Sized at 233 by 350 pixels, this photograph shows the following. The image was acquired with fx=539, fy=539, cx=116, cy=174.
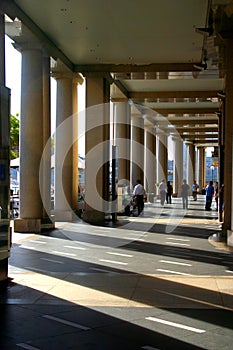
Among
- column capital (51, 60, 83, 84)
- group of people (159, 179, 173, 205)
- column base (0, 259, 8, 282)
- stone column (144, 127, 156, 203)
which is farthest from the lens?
stone column (144, 127, 156, 203)

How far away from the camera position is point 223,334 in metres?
6.01

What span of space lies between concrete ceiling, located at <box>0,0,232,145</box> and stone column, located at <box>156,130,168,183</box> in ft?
86.6

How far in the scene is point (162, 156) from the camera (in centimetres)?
5388

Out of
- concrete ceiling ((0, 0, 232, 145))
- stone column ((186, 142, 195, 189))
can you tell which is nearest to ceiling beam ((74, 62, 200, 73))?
concrete ceiling ((0, 0, 232, 145))

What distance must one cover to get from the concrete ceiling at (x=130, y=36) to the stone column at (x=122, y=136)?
4639 mm

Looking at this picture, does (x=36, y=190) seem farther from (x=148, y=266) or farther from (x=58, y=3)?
(x=148, y=266)

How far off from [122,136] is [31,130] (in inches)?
589

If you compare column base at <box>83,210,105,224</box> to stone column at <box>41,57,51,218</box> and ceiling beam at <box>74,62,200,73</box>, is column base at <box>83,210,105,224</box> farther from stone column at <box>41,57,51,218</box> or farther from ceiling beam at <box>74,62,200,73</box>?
ceiling beam at <box>74,62,200,73</box>

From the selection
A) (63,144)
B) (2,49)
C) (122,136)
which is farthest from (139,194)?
(2,49)

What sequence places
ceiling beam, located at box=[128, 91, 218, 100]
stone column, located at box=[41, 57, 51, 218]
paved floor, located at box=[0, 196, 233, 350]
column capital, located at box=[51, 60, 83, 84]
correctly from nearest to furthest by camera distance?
1. paved floor, located at box=[0, 196, 233, 350]
2. stone column, located at box=[41, 57, 51, 218]
3. column capital, located at box=[51, 60, 83, 84]
4. ceiling beam, located at box=[128, 91, 218, 100]

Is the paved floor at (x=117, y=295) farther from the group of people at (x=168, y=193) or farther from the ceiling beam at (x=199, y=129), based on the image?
the ceiling beam at (x=199, y=129)

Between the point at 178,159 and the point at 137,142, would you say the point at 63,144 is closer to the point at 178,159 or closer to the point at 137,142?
the point at 137,142

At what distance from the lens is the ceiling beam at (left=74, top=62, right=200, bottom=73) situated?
839 inches

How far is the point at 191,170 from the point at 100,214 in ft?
161
